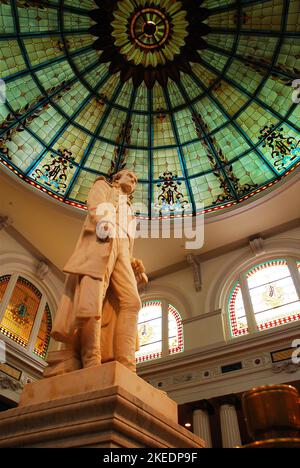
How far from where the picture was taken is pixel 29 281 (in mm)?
13484

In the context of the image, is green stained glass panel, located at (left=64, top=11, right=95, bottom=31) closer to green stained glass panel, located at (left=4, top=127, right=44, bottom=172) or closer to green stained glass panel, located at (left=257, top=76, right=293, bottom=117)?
green stained glass panel, located at (left=4, top=127, right=44, bottom=172)

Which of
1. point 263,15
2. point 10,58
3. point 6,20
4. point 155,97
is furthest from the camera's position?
point 155,97

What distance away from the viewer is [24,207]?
1259cm

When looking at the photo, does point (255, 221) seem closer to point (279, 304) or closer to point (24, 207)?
point (279, 304)

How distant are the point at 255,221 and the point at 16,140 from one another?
8.73m

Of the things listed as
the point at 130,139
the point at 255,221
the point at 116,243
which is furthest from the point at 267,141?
the point at 116,243

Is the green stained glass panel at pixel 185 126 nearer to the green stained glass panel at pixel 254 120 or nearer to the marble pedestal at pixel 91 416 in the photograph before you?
the green stained glass panel at pixel 254 120

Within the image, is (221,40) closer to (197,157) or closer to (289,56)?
(289,56)

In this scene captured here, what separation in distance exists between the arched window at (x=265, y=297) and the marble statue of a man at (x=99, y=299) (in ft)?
25.2

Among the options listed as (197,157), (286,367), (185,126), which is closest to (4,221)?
(197,157)

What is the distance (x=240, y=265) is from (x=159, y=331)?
3773mm

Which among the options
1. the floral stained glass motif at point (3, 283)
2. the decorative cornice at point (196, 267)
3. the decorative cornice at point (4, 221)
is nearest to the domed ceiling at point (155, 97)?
the decorative cornice at point (4, 221)

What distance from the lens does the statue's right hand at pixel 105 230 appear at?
163 inches

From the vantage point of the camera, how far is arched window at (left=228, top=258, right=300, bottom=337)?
11109 millimetres
